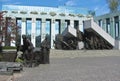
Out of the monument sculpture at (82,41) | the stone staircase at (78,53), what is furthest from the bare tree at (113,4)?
the stone staircase at (78,53)

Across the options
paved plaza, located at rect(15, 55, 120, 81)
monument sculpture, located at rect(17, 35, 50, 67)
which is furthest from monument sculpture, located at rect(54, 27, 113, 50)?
paved plaza, located at rect(15, 55, 120, 81)

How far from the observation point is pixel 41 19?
220 feet

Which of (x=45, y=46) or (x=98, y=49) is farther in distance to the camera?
(x=98, y=49)

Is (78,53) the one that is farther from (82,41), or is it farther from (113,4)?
(113,4)

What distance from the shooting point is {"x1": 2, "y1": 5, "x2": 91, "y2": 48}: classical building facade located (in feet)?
216

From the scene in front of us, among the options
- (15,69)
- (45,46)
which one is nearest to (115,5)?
(45,46)

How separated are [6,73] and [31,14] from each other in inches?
2164

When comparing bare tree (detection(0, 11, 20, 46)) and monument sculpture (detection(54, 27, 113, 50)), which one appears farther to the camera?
monument sculpture (detection(54, 27, 113, 50))

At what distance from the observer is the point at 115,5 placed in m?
75.1

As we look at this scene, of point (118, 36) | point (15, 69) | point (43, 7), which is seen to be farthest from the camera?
point (43, 7)

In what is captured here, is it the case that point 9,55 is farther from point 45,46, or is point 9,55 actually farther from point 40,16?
point 40,16

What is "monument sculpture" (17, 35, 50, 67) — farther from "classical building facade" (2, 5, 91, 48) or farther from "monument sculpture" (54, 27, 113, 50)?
"classical building facade" (2, 5, 91, 48)

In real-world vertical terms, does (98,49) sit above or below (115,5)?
below

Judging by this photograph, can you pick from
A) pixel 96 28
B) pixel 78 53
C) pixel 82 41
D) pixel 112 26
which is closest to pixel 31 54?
pixel 78 53
